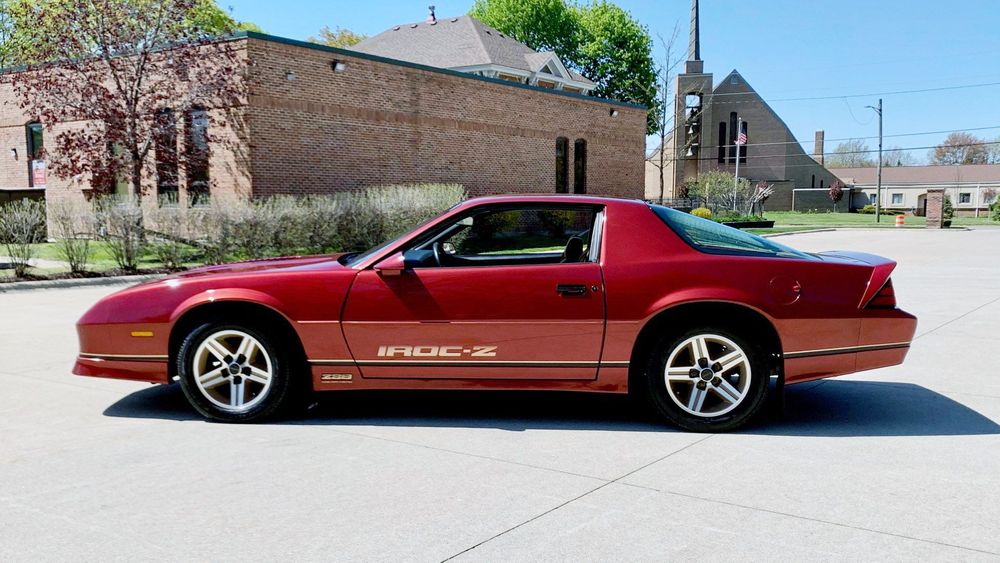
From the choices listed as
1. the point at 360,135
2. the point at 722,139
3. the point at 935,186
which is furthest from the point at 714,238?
the point at 935,186

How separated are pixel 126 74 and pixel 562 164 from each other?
58.1ft

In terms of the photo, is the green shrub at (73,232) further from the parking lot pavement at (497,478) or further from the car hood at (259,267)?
the car hood at (259,267)

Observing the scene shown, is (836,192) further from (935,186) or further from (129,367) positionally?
(129,367)

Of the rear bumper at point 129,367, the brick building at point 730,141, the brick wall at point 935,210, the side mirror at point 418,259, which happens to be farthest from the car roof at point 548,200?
the brick building at point 730,141

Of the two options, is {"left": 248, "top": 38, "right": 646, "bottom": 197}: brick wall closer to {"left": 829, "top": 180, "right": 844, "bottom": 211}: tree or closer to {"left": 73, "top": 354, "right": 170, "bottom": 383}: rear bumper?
{"left": 73, "top": 354, "right": 170, "bottom": 383}: rear bumper

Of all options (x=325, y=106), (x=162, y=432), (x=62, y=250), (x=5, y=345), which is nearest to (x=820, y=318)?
(x=162, y=432)

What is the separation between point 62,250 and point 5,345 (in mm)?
8187

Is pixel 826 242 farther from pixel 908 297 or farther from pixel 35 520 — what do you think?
pixel 35 520

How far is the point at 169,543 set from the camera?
11.1 feet

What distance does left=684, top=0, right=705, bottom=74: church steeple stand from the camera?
7188cm

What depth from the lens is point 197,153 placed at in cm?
2109

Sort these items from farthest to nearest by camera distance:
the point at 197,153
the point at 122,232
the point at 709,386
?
1. the point at 197,153
2. the point at 122,232
3. the point at 709,386

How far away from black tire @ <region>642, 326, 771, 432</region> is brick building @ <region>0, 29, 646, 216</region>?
57.7ft

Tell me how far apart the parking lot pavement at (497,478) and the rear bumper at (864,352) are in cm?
41
